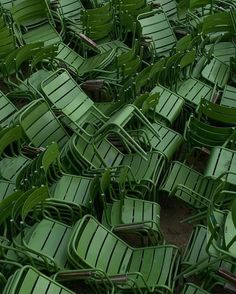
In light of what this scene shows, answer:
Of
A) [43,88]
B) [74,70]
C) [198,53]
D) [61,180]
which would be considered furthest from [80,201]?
[198,53]

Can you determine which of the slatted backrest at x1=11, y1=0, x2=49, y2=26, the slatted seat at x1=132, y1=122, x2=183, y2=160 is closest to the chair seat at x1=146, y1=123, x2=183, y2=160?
the slatted seat at x1=132, y1=122, x2=183, y2=160

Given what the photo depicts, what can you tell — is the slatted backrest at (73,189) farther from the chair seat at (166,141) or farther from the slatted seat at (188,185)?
the chair seat at (166,141)

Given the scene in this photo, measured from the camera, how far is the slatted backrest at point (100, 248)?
4.88 m

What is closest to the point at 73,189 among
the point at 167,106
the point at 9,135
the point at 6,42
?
the point at 9,135

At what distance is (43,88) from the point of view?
6.43 metres

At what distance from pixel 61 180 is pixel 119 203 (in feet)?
2.25

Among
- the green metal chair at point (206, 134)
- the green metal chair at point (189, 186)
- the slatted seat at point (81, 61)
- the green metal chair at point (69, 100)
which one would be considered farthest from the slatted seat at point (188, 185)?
the slatted seat at point (81, 61)

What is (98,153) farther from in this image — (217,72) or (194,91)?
(217,72)

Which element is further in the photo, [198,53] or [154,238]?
[198,53]

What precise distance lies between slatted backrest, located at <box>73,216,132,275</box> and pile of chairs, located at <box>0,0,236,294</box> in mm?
14

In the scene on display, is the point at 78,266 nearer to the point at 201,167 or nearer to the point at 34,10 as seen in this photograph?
the point at 201,167

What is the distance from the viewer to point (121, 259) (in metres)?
5.20

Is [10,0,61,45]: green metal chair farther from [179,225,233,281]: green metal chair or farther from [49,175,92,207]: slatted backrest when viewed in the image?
[179,225,233,281]: green metal chair

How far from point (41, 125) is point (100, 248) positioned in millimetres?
1834
